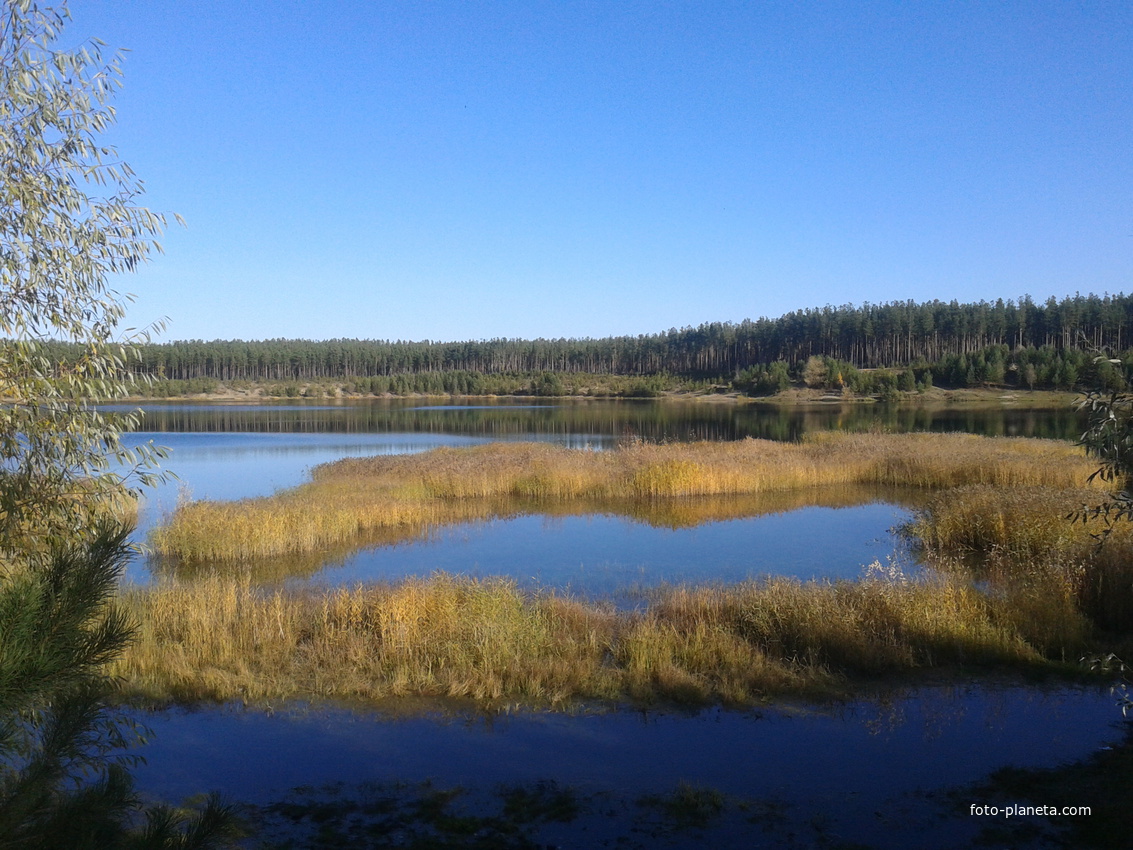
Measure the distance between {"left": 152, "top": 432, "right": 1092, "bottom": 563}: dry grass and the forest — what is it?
58.4 m

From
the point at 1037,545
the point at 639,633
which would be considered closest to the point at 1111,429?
the point at 639,633

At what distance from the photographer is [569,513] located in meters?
23.4

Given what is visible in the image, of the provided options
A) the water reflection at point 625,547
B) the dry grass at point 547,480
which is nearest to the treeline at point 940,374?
the dry grass at point 547,480

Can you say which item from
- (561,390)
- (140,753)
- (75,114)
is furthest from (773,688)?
(561,390)

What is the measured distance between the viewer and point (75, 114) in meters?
6.35

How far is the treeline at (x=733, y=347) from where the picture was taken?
11756 cm

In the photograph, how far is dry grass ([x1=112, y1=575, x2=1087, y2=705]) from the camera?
30.5ft

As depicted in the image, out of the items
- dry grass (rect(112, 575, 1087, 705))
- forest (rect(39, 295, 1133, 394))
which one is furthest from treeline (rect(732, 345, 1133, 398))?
dry grass (rect(112, 575, 1087, 705))

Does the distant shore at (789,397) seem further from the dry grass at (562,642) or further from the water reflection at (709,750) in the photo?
the water reflection at (709,750)

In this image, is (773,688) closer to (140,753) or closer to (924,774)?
(924,774)

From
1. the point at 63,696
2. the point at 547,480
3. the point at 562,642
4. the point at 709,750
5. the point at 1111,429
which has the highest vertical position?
the point at 1111,429

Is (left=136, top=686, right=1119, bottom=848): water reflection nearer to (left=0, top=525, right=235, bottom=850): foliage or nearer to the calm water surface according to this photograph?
(left=0, top=525, right=235, bottom=850): foliage

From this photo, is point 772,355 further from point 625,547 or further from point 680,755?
point 680,755

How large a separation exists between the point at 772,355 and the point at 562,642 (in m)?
138
